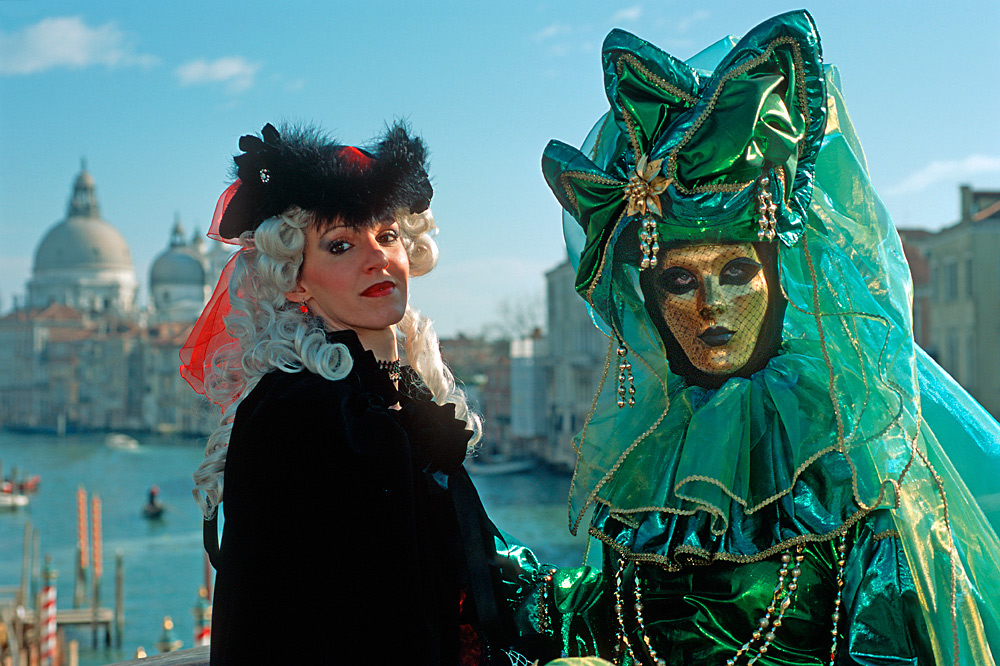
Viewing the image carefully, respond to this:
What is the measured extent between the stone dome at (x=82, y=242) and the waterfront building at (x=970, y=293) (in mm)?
68377

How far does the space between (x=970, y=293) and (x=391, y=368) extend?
17.2 meters

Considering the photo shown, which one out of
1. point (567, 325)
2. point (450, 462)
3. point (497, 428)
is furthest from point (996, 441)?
point (497, 428)

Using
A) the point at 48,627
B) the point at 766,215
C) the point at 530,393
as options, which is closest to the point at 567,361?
the point at 530,393

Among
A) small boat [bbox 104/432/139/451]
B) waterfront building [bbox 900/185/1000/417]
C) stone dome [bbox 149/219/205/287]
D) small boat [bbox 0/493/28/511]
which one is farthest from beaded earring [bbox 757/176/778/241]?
stone dome [bbox 149/219/205/287]

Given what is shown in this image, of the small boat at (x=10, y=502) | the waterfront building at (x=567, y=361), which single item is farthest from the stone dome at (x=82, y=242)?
the waterfront building at (x=567, y=361)

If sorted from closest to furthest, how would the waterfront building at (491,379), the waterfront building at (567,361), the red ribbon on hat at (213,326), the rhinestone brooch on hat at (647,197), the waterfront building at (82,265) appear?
the rhinestone brooch on hat at (647,197), the red ribbon on hat at (213,326), the waterfront building at (567,361), the waterfront building at (491,379), the waterfront building at (82,265)

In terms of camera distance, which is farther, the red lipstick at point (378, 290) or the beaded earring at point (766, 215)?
the red lipstick at point (378, 290)

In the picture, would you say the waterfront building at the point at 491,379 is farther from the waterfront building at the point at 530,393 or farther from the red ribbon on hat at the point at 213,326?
the red ribbon on hat at the point at 213,326

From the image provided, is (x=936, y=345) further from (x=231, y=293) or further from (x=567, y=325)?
(x=231, y=293)

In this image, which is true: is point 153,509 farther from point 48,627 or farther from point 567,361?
point 48,627

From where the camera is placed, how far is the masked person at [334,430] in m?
1.65

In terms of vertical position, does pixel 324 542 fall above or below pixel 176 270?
below

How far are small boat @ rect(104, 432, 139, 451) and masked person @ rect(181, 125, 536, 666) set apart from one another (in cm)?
5181

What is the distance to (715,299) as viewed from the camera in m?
1.79
